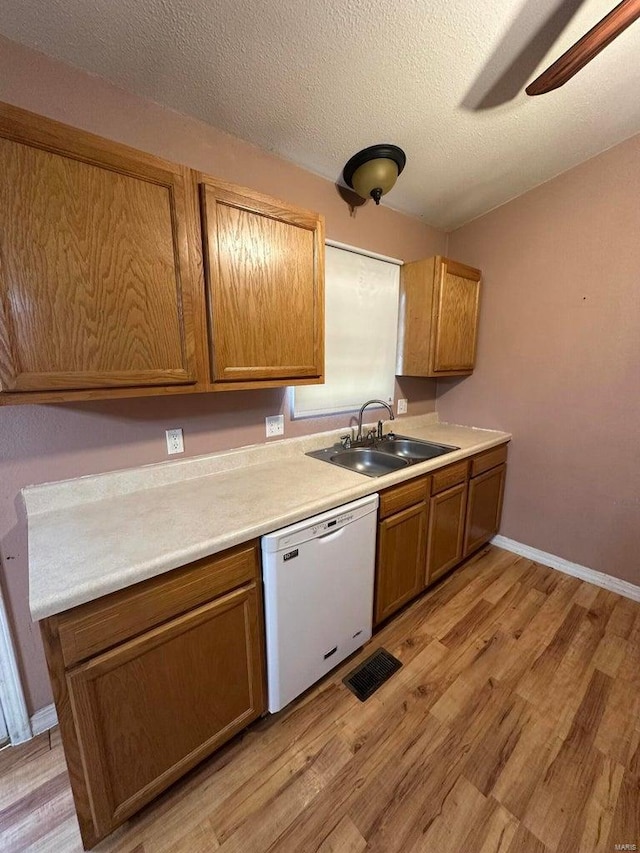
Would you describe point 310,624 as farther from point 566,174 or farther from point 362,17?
point 566,174

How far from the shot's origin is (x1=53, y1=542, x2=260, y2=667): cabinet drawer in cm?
83

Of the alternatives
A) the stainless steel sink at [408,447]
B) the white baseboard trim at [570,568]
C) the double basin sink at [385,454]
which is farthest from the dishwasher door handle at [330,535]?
the white baseboard trim at [570,568]

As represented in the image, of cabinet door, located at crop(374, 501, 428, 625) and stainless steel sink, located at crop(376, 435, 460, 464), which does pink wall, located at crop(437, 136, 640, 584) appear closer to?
stainless steel sink, located at crop(376, 435, 460, 464)

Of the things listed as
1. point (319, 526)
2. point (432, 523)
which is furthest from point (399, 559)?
point (319, 526)

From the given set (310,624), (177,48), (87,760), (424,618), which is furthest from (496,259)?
(87,760)

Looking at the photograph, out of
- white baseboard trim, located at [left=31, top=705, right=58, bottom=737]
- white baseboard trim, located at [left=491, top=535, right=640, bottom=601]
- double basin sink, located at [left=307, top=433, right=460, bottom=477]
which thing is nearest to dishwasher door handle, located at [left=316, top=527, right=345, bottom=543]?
double basin sink, located at [left=307, top=433, right=460, bottom=477]

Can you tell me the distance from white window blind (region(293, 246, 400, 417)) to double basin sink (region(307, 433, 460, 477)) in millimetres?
281

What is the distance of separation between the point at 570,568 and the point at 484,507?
68 centimetres

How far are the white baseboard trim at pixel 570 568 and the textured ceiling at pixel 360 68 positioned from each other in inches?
100

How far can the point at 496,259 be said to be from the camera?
240cm

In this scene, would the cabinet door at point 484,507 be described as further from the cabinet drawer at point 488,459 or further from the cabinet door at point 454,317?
the cabinet door at point 454,317

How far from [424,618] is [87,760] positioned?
160 centimetres

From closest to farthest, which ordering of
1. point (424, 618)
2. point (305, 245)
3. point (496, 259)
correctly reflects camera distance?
point (305, 245) → point (424, 618) → point (496, 259)

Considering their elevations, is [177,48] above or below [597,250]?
above
